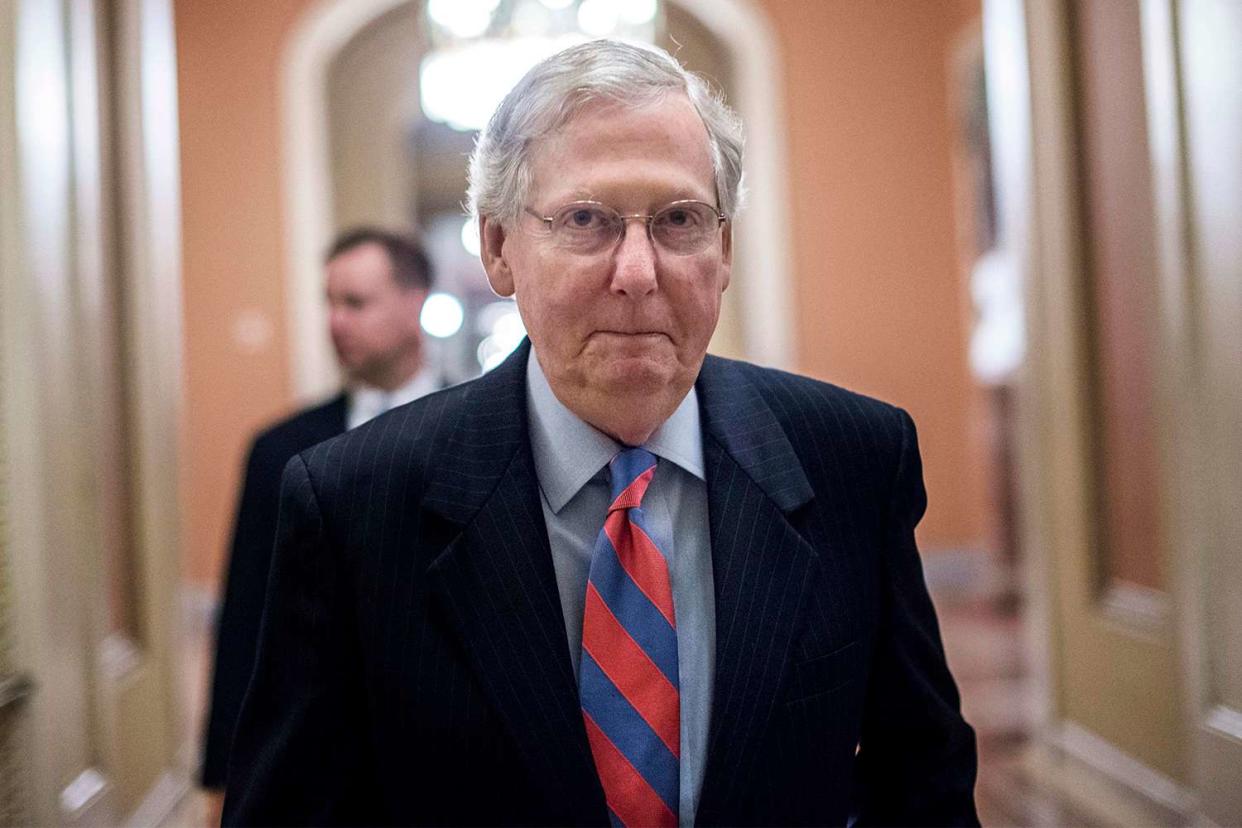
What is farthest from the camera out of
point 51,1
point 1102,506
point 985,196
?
point 985,196

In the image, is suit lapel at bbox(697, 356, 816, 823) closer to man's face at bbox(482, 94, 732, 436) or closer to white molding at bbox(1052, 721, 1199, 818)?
man's face at bbox(482, 94, 732, 436)

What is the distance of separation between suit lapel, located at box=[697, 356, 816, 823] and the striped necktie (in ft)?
0.15

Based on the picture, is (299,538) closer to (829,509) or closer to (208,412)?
(829,509)

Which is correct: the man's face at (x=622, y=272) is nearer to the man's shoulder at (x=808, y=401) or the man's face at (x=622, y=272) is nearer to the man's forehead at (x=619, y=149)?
the man's forehead at (x=619, y=149)

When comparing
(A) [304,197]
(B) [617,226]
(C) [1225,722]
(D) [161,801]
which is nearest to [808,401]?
(B) [617,226]

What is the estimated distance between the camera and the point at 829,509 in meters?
1.20

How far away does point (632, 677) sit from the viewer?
1.07 meters

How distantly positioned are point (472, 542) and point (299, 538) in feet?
0.57

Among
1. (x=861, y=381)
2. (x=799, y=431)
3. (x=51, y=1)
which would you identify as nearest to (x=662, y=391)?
(x=799, y=431)

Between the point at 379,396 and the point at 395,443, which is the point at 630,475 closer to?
the point at 395,443

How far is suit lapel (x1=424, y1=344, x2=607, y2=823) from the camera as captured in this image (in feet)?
3.42

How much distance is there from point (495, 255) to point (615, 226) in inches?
7.6

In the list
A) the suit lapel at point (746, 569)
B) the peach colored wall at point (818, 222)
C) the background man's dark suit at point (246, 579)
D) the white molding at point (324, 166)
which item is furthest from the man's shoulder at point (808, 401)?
the peach colored wall at point (818, 222)

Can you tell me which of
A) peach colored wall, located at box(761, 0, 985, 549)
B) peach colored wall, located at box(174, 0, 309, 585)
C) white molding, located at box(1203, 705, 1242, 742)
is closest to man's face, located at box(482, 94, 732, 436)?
white molding, located at box(1203, 705, 1242, 742)
